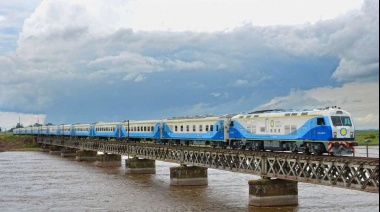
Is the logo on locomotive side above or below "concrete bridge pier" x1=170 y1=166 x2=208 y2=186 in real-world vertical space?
above

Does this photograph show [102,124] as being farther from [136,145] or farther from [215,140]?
[215,140]

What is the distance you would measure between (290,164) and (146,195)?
747 inches

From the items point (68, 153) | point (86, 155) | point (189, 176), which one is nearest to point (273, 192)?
point (189, 176)

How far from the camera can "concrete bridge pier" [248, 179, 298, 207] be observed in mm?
42125

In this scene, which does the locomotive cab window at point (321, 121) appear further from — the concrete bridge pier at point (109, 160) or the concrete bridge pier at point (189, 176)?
the concrete bridge pier at point (109, 160)

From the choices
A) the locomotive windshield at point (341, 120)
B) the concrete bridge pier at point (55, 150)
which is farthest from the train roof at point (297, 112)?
the concrete bridge pier at point (55, 150)

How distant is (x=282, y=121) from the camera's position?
145 ft

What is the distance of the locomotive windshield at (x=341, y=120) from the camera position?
3930 cm

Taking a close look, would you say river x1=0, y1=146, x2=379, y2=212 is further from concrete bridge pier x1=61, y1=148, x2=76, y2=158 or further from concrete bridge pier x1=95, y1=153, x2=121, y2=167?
concrete bridge pier x1=61, y1=148, x2=76, y2=158

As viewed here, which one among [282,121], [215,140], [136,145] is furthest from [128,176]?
[282,121]

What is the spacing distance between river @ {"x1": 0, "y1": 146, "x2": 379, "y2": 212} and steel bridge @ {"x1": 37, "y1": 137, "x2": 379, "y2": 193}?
9.53 feet

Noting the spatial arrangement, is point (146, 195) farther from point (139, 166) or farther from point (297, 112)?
point (139, 166)

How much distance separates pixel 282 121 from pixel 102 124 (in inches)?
A: 2756

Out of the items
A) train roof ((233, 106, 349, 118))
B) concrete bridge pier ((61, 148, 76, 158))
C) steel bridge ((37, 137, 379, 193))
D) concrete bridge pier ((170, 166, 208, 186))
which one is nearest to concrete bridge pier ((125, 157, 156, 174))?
steel bridge ((37, 137, 379, 193))
